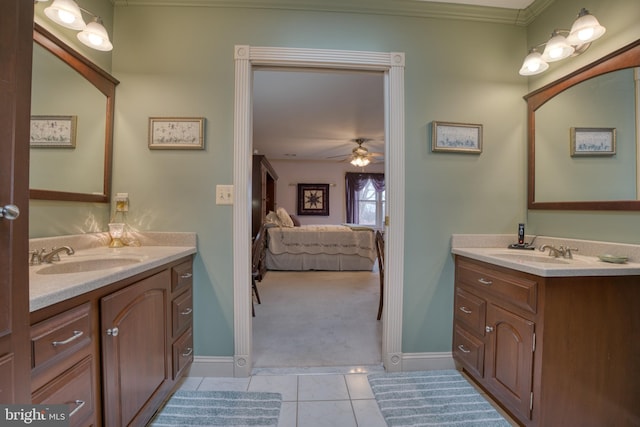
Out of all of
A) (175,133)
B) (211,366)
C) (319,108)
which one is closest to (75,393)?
(211,366)

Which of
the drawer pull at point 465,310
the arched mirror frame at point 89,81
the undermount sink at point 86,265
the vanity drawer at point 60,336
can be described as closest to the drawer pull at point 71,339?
the vanity drawer at point 60,336

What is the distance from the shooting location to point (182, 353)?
159 cm

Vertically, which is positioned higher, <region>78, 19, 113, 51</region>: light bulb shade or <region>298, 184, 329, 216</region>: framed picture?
<region>78, 19, 113, 51</region>: light bulb shade

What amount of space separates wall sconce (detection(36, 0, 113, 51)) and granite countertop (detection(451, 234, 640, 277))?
2.42 m

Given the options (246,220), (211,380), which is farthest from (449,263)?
(211,380)

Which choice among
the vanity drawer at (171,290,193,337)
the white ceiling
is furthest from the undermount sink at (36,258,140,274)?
the white ceiling

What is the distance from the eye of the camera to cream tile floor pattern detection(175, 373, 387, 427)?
1409 mm

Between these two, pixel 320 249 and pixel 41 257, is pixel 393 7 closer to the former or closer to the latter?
pixel 41 257

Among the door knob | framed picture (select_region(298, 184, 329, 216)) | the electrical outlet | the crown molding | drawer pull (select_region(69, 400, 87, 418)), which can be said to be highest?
the crown molding

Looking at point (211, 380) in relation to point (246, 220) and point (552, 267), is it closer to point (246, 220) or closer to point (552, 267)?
point (246, 220)

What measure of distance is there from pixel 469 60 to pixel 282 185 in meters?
6.23

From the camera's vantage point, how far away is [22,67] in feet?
2.07

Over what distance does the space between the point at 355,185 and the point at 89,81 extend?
6.60 m

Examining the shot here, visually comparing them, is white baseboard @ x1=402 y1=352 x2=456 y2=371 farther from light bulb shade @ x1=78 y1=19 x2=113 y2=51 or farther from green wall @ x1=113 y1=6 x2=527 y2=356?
light bulb shade @ x1=78 y1=19 x2=113 y2=51
